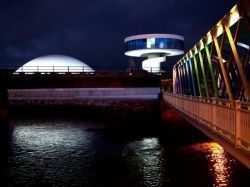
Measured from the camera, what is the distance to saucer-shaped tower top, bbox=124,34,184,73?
123 m

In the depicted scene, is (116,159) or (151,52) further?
(151,52)

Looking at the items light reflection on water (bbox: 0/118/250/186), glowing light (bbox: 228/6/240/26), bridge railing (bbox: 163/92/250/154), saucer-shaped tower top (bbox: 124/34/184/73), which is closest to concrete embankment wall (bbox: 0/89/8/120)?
light reflection on water (bbox: 0/118/250/186)

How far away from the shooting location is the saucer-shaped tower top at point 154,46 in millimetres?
123062

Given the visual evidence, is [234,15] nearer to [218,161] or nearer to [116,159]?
[218,161]

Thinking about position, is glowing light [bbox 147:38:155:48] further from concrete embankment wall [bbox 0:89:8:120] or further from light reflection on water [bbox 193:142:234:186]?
light reflection on water [bbox 193:142:234:186]

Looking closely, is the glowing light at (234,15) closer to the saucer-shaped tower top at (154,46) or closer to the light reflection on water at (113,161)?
the light reflection on water at (113,161)

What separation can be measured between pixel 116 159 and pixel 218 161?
692 cm

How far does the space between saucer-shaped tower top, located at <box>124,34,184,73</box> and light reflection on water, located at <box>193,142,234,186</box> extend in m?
91.5

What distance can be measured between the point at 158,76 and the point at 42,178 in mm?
50083

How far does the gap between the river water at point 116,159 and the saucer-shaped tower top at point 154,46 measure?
84.2 meters

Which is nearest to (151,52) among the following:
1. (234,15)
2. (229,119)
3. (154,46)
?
(154,46)

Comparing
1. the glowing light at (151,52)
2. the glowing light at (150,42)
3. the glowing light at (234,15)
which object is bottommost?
the glowing light at (234,15)

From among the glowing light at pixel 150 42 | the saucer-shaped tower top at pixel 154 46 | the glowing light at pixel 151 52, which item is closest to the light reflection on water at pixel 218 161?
the saucer-shaped tower top at pixel 154 46

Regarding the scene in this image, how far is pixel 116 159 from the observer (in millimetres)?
25297
